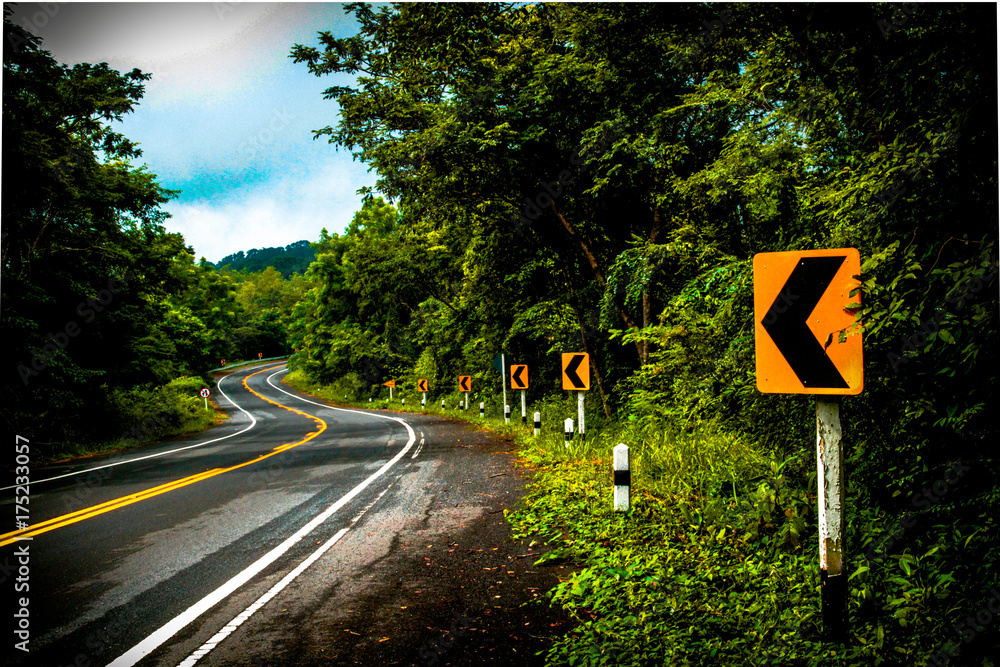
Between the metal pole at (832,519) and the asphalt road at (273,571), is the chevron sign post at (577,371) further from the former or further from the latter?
the metal pole at (832,519)

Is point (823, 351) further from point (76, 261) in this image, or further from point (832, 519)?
point (76, 261)

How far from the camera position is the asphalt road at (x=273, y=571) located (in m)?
3.34

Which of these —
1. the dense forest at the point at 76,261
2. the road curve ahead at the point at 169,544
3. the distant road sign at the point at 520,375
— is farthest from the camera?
the distant road sign at the point at 520,375

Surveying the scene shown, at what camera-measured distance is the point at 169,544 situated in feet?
18.2

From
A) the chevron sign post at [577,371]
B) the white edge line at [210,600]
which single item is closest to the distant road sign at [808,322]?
the white edge line at [210,600]

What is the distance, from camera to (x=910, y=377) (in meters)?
3.39

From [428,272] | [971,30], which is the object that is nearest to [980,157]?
[971,30]

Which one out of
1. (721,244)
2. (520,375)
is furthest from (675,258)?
(520,375)

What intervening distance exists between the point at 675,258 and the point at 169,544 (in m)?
7.78

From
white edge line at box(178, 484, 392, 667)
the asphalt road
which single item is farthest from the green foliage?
white edge line at box(178, 484, 392, 667)

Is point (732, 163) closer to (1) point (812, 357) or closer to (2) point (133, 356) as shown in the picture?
(1) point (812, 357)

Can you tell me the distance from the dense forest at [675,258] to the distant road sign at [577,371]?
3.32 ft

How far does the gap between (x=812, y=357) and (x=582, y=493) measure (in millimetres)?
4706

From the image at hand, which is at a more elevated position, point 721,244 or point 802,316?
point 721,244
